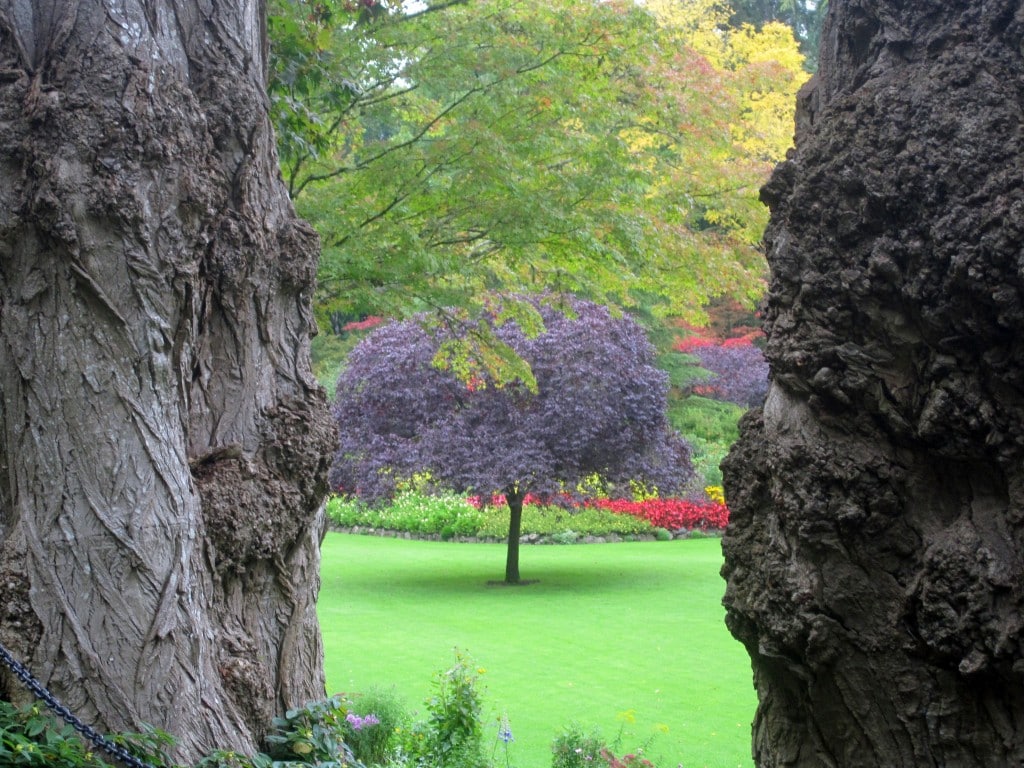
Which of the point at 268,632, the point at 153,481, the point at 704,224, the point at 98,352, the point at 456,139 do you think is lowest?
the point at 268,632

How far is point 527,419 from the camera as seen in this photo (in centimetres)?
1491

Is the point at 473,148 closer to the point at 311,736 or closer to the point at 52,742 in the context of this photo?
the point at 311,736

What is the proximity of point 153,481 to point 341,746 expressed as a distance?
1.56 metres

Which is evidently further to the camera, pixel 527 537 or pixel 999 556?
pixel 527 537

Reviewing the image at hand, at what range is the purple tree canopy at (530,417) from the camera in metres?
14.8

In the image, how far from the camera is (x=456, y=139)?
7.41m

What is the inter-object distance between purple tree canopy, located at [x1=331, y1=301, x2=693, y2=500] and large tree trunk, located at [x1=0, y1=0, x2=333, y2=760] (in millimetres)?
9908

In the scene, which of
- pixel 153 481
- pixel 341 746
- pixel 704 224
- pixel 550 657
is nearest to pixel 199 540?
pixel 153 481

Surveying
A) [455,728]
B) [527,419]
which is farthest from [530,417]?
[455,728]

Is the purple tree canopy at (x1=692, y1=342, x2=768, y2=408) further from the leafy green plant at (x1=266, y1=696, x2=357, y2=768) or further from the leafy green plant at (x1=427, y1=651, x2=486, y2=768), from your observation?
the leafy green plant at (x1=266, y1=696, x2=357, y2=768)

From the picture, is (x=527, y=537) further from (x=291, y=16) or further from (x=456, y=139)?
(x=291, y=16)

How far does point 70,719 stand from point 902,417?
275cm

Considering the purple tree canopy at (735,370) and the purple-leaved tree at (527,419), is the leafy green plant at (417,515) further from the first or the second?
the purple tree canopy at (735,370)

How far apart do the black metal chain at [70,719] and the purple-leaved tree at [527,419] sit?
1069 centimetres
